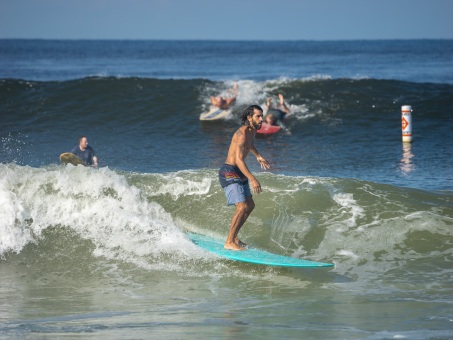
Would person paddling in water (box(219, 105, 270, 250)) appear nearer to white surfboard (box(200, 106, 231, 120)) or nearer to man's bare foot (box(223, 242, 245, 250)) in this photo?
man's bare foot (box(223, 242, 245, 250))

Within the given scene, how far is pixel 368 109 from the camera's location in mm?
23547

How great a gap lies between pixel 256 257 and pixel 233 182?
94 centimetres

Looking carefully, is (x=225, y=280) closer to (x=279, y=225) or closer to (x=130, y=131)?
(x=279, y=225)

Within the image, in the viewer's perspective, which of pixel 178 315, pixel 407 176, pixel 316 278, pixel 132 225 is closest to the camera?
pixel 178 315

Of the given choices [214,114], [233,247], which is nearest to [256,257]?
[233,247]

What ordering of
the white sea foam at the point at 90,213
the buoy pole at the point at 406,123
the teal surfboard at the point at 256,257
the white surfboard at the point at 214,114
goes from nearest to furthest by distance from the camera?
the teal surfboard at the point at 256,257 → the white sea foam at the point at 90,213 → the buoy pole at the point at 406,123 → the white surfboard at the point at 214,114

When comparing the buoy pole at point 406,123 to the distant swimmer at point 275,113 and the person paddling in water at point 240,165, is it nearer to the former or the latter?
the distant swimmer at point 275,113

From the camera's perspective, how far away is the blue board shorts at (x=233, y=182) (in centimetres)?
948

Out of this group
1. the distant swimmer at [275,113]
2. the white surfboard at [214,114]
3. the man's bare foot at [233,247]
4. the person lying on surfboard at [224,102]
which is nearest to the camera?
the man's bare foot at [233,247]

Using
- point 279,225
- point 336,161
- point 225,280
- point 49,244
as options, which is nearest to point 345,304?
point 225,280

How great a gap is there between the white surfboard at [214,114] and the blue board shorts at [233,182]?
13.3m

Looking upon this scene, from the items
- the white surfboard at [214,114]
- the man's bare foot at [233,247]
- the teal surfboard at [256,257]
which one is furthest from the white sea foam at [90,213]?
the white surfboard at [214,114]

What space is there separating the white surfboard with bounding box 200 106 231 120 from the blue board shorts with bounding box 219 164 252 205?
13258 mm

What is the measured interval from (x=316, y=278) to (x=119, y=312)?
2468 millimetres
